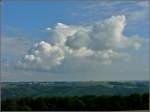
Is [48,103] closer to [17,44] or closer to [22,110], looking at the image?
[22,110]

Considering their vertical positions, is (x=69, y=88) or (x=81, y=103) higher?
(x=69, y=88)

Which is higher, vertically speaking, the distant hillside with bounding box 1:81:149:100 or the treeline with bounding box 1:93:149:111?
the distant hillside with bounding box 1:81:149:100

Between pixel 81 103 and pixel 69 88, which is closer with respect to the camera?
pixel 69 88

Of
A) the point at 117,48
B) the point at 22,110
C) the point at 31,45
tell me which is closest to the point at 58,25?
the point at 31,45

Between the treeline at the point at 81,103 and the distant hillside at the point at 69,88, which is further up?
the distant hillside at the point at 69,88
